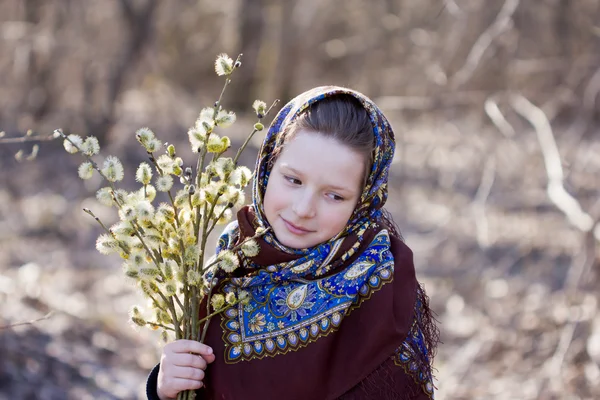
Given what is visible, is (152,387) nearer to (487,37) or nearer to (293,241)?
(293,241)

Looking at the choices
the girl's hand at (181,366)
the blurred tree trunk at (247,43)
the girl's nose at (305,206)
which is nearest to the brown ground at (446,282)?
the girl's hand at (181,366)

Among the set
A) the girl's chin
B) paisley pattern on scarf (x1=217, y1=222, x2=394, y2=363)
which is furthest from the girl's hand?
the girl's chin

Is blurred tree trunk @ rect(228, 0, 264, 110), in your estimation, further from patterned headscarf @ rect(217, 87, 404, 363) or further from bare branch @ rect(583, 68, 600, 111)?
patterned headscarf @ rect(217, 87, 404, 363)

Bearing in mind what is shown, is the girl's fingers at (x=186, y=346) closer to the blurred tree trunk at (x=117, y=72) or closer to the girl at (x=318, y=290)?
the girl at (x=318, y=290)

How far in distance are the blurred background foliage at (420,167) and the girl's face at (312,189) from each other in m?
2.15

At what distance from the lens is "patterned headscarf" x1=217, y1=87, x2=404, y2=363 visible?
1.96 m

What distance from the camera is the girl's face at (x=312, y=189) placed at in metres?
1.90

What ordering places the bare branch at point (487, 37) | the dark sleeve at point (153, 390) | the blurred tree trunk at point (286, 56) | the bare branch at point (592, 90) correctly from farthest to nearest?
1. the blurred tree trunk at point (286, 56)
2. the bare branch at point (592, 90)
3. the bare branch at point (487, 37)
4. the dark sleeve at point (153, 390)

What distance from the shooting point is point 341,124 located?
76.4 inches

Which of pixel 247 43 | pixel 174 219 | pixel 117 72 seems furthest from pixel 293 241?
pixel 247 43

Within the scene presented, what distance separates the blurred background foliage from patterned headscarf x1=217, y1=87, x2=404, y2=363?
1.96m

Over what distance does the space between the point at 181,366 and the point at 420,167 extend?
808 centimetres

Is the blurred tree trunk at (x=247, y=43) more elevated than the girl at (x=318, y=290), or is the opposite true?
the blurred tree trunk at (x=247, y=43)

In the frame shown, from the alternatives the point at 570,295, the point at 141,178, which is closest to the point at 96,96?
the point at 570,295
